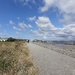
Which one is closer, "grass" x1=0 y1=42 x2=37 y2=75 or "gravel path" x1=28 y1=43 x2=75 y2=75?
"grass" x1=0 y1=42 x2=37 y2=75

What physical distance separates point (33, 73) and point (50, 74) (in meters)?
1.06

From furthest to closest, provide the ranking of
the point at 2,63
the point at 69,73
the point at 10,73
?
the point at 2,63 → the point at 69,73 → the point at 10,73

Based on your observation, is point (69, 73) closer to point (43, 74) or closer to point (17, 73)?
point (43, 74)

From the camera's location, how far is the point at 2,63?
1361 centimetres

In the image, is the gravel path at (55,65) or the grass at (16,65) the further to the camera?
the gravel path at (55,65)

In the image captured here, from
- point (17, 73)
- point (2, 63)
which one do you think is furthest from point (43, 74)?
point (2, 63)

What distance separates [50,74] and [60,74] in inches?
23.8

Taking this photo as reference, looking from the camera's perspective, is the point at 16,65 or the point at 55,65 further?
the point at 55,65

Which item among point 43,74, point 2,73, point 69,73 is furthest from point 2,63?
point 69,73

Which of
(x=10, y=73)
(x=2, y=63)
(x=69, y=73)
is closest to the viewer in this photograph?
(x=10, y=73)

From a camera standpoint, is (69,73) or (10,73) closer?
(10,73)

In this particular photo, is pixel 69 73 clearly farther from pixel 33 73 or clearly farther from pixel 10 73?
pixel 10 73

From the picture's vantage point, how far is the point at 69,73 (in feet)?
36.8

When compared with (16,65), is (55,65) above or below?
below
